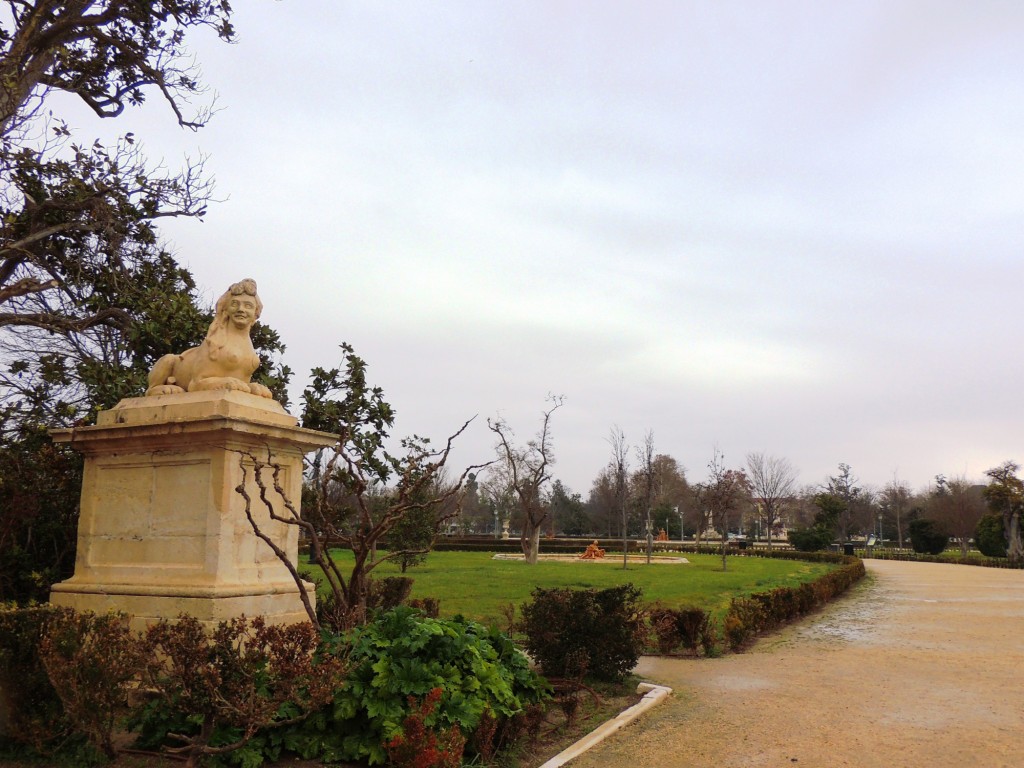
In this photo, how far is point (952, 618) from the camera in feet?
48.3

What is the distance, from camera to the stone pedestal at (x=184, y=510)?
5492 millimetres

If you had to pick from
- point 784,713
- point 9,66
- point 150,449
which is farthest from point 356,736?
point 9,66

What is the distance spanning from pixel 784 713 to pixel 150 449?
5787 mm

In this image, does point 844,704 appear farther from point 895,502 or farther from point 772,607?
point 895,502

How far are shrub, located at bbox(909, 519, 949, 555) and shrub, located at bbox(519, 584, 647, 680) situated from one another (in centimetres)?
4810

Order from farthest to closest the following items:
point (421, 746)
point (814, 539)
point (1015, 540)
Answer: point (814, 539) < point (1015, 540) < point (421, 746)

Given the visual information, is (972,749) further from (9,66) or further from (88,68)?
(88,68)

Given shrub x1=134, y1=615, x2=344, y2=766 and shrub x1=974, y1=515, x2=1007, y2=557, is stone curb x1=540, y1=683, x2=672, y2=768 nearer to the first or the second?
shrub x1=134, y1=615, x2=344, y2=766

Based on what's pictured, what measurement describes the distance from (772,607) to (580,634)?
261 inches

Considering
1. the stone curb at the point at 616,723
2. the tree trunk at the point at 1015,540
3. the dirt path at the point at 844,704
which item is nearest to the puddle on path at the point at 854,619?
the dirt path at the point at 844,704

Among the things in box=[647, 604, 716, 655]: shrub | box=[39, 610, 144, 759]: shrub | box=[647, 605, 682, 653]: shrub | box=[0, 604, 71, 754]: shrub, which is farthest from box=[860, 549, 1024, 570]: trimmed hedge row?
box=[0, 604, 71, 754]: shrub

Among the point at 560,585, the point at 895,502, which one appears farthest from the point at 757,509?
the point at 560,585

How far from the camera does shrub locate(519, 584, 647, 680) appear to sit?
7.60 m

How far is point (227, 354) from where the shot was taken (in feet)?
20.1
